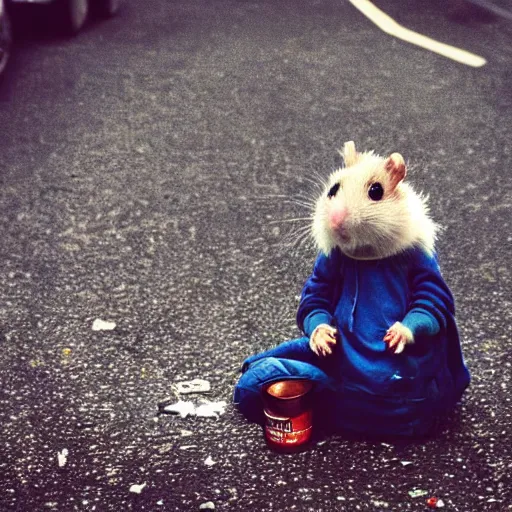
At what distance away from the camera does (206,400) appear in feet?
9.87

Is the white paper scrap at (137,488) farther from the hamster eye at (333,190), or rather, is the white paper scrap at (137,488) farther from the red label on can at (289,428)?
the hamster eye at (333,190)

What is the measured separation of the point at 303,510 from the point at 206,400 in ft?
2.07

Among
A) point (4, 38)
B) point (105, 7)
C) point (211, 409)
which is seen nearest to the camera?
point (211, 409)

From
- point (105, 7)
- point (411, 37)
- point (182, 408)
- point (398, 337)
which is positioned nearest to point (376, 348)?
point (398, 337)

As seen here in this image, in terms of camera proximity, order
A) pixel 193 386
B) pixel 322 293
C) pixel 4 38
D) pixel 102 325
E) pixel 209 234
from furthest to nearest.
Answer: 1. pixel 4 38
2. pixel 209 234
3. pixel 102 325
4. pixel 193 386
5. pixel 322 293

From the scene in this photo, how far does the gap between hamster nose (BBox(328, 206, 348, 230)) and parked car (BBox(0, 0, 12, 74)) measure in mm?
4450

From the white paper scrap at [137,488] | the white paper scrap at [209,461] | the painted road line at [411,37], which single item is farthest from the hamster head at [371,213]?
the painted road line at [411,37]

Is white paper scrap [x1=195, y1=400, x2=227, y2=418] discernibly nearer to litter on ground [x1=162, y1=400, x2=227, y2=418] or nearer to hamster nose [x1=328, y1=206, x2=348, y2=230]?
litter on ground [x1=162, y1=400, x2=227, y2=418]

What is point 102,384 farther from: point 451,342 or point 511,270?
point 511,270

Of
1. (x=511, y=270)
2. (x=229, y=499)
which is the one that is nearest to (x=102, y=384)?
(x=229, y=499)

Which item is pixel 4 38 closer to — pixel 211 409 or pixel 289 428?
pixel 211 409

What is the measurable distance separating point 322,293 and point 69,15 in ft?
16.7

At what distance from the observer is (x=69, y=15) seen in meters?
7.04

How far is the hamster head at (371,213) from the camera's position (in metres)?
2.46
